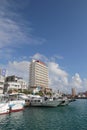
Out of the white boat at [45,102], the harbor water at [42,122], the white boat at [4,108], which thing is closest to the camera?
the harbor water at [42,122]

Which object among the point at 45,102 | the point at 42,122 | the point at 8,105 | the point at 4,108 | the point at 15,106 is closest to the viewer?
the point at 42,122

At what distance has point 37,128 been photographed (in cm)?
3791

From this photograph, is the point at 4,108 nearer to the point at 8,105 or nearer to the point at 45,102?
the point at 8,105

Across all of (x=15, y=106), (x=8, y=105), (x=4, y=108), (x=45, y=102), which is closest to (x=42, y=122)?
(x=4, y=108)

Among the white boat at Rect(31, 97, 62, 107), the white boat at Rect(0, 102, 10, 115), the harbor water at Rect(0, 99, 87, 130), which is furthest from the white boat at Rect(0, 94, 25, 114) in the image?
the white boat at Rect(31, 97, 62, 107)

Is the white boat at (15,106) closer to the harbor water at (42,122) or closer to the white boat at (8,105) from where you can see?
the white boat at (8,105)

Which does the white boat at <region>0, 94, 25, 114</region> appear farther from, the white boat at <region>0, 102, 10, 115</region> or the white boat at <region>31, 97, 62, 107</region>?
the white boat at <region>31, 97, 62, 107</region>

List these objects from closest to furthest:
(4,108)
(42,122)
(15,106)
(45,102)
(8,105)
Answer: (42,122) → (4,108) → (8,105) → (15,106) → (45,102)

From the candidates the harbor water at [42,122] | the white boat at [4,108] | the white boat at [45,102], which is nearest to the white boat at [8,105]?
Result: the white boat at [4,108]

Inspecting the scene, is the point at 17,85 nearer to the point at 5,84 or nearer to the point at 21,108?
the point at 5,84

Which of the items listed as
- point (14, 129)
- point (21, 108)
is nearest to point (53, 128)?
point (14, 129)

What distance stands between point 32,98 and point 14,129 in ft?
213

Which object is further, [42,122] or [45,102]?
[45,102]

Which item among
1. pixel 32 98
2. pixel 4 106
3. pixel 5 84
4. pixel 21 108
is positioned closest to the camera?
pixel 4 106
